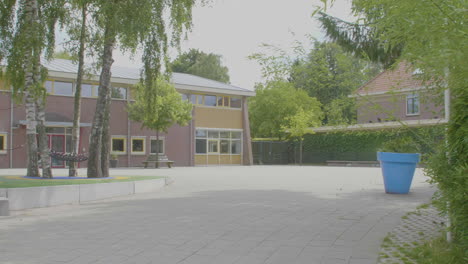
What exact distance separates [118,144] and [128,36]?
59.9 feet

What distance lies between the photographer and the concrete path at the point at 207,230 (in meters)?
4.85

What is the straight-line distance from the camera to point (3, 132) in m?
24.8

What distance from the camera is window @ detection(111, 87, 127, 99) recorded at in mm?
29266

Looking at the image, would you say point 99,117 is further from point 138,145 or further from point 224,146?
point 224,146

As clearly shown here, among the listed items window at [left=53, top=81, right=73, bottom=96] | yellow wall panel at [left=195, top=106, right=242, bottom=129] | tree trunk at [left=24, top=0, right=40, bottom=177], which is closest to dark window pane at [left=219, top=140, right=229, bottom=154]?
yellow wall panel at [left=195, top=106, right=242, bottom=129]

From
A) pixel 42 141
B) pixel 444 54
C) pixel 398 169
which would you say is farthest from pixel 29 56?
pixel 444 54

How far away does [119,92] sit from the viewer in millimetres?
29531

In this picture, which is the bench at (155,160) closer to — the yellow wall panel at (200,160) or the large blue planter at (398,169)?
the yellow wall panel at (200,160)

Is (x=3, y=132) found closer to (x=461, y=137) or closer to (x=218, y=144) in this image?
(x=218, y=144)

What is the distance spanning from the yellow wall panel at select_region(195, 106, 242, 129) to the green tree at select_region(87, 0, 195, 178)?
1923 cm

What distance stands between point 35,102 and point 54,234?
21.9 feet

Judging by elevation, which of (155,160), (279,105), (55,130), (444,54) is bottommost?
(155,160)

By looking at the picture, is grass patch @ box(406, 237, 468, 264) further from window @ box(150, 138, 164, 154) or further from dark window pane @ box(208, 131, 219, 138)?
dark window pane @ box(208, 131, 219, 138)

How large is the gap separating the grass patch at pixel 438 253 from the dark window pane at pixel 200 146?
28812 millimetres
